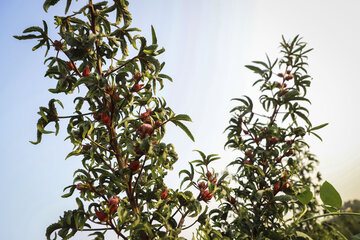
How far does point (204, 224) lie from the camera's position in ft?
6.27

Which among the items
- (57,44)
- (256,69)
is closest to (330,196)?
(57,44)

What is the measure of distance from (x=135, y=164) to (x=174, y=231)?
53cm

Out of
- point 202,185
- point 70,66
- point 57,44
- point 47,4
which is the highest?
point 47,4

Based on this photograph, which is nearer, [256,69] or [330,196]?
[330,196]

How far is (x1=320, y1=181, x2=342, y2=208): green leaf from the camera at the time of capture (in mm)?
806

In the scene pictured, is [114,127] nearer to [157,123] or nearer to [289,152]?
[157,123]

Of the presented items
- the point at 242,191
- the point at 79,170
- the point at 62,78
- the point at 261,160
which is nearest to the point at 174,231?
the point at 79,170

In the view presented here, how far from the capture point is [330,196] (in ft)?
2.67

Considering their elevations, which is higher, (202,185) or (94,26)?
(94,26)

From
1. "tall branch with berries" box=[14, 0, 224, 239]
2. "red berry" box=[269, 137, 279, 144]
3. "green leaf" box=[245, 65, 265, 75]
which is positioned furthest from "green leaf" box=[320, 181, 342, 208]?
"green leaf" box=[245, 65, 265, 75]

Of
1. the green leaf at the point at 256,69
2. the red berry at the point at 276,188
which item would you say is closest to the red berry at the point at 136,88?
the red berry at the point at 276,188

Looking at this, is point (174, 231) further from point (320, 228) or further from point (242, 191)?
point (320, 228)

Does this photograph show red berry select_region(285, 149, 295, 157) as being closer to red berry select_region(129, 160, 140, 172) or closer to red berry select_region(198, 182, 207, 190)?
red berry select_region(198, 182, 207, 190)

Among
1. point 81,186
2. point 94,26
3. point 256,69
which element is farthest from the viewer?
point 256,69
